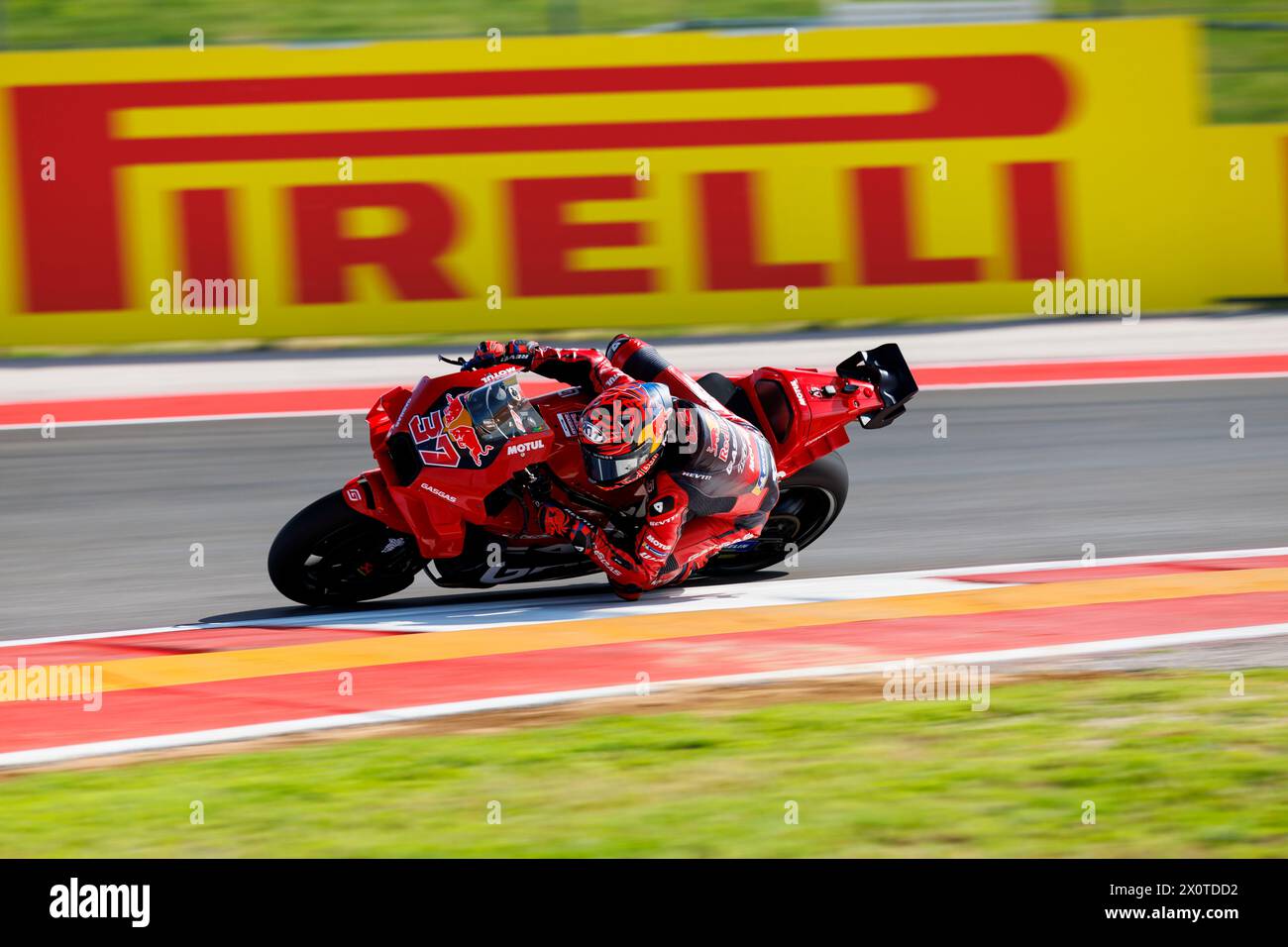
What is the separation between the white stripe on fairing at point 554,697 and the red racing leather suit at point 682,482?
941 mm

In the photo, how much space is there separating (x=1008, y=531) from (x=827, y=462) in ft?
6.09

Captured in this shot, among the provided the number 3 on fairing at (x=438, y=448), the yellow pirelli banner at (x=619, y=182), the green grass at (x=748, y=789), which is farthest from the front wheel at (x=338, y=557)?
the yellow pirelli banner at (x=619, y=182)

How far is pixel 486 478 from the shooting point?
7.24 meters

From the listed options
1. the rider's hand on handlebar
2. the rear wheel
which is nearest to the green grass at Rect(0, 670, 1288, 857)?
the rider's hand on handlebar

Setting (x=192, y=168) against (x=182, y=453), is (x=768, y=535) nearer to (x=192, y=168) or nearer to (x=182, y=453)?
(x=182, y=453)

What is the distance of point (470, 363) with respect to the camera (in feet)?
24.5

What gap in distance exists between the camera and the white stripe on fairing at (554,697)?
6.03m

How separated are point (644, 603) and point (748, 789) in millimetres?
2676

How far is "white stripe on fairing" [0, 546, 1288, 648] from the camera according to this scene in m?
7.70

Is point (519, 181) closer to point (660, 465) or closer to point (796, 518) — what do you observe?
point (796, 518)

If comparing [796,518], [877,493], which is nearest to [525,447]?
[796,518]

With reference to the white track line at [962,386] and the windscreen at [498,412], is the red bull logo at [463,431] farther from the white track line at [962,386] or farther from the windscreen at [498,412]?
the white track line at [962,386]

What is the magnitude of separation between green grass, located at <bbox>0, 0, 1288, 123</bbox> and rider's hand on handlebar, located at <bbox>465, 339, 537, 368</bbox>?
8.75m
